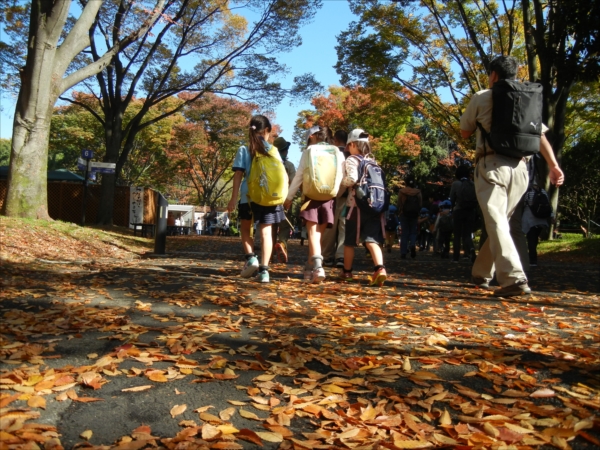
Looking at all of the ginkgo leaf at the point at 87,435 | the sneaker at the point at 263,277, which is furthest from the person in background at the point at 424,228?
the ginkgo leaf at the point at 87,435

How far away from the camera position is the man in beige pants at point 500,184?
14.6 feet

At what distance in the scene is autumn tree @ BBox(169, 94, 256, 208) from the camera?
2673 cm

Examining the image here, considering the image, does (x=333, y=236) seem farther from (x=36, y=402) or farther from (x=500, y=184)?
(x=36, y=402)

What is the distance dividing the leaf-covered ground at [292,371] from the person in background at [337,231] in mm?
2971

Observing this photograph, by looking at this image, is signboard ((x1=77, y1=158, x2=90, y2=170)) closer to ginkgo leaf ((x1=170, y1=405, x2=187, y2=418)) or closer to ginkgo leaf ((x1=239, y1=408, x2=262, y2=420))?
ginkgo leaf ((x1=170, y1=405, x2=187, y2=418))

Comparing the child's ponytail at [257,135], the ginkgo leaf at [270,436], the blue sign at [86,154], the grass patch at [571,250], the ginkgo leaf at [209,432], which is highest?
the blue sign at [86,154]

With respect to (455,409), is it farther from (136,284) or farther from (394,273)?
(394,273)

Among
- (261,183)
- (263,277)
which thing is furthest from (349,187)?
(263,277)

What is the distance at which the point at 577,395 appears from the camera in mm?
2109

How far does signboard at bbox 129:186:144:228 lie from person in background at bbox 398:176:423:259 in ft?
59.4

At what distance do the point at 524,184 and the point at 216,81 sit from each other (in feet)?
52.5

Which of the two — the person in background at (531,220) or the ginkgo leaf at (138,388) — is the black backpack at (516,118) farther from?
the person in background at (531,220)

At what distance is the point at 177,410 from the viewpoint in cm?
192

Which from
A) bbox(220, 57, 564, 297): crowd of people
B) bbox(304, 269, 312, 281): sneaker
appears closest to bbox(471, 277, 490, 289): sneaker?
bbox(220, 57, 564, 297): crowd of people
